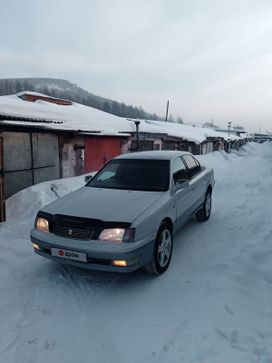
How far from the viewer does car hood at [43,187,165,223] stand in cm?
370

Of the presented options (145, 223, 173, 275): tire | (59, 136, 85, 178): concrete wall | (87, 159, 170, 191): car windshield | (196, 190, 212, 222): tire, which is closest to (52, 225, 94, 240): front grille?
(145, 223, 173, 275): tire

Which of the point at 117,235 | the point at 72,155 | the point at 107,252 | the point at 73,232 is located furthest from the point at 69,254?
the point at 72,155

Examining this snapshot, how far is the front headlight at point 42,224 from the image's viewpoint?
394cm

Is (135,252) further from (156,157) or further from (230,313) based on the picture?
(156,157)

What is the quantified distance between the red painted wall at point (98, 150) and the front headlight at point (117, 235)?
8.76 metres

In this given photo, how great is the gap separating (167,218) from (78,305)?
1.65 meters

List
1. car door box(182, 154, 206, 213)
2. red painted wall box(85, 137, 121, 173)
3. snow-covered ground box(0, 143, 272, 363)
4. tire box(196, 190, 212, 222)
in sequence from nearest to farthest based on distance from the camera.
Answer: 1. snow-covered ground box(0, 143, 272, 363)
2. car door box(182, 154, 206, 213)
3. tire box(196, 190, 212, 222)
4. red painted wall box(85, 137, 121, 173)

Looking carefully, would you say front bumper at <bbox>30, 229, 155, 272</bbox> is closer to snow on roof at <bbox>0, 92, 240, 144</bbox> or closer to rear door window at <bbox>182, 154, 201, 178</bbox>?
rear door window at <bbox>182, 154, 201, 178</bbox>

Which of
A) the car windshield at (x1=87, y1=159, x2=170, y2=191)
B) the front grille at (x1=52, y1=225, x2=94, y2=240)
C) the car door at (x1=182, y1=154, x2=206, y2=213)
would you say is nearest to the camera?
the front grille at (x1=52, y1=225, x2=94, y2=240)

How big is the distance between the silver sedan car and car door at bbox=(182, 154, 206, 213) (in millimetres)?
305

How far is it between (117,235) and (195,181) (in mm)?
2631

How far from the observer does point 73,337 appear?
297 cm

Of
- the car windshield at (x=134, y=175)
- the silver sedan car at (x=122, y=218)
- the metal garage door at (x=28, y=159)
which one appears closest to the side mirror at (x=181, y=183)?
the silver sedan car at (x=122, y=218)

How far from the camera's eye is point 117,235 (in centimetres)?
353
